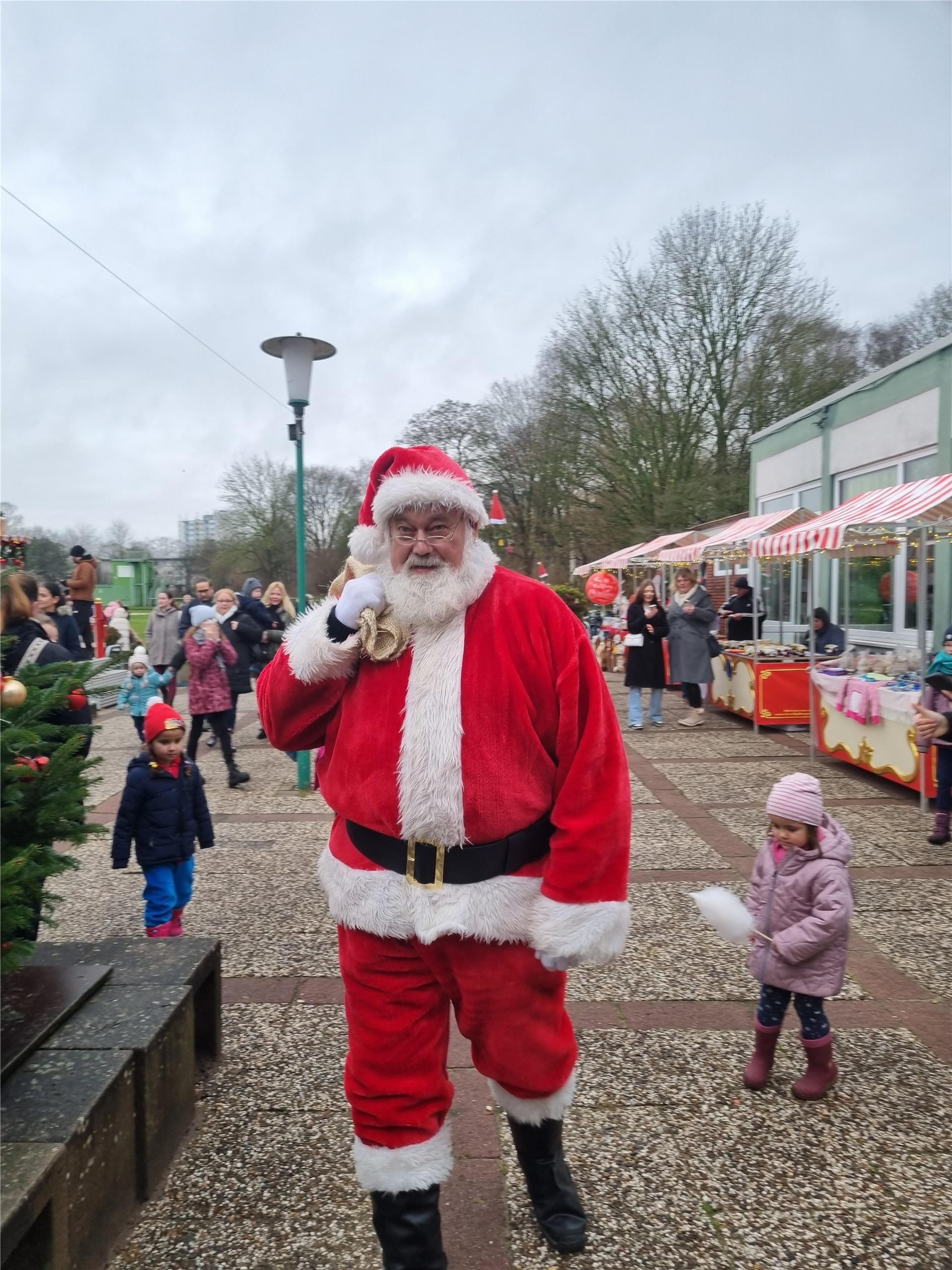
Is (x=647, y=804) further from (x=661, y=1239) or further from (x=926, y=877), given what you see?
(x=661, y=1239)

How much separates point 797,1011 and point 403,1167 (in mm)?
1456

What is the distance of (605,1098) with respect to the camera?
2816mm

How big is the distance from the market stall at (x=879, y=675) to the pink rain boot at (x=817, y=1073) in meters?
4.15

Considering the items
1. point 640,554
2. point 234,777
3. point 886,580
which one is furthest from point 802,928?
point 640,554

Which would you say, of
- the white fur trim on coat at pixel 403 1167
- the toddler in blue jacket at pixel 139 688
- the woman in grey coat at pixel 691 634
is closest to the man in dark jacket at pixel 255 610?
the toddler in blue jacket at pixel 139 688

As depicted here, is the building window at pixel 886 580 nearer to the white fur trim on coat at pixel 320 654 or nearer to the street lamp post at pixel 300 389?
the street lamp post at pixel 300 389

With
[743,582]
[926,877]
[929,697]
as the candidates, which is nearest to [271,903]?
[926,877]

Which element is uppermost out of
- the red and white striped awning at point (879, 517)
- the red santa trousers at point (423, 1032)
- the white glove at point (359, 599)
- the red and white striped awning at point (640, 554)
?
the red and white striped awning at point (640, 554)

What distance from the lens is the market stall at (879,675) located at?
6.78 metres

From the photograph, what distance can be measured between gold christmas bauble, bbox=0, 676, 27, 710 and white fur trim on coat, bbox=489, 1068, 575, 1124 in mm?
1502

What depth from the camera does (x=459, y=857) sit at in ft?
6.64

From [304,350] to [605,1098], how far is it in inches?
237

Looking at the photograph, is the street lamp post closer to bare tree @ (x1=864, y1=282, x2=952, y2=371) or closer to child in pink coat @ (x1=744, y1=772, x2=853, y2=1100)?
child in pink coat @ (x1=744, y1=772, x2=853, y2=1100)

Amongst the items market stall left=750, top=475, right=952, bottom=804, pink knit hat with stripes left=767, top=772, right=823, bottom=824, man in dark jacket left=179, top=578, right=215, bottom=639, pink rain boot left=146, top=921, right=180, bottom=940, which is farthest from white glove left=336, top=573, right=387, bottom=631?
man in dark jacket left=179, top=578, right=215, bottom=639
